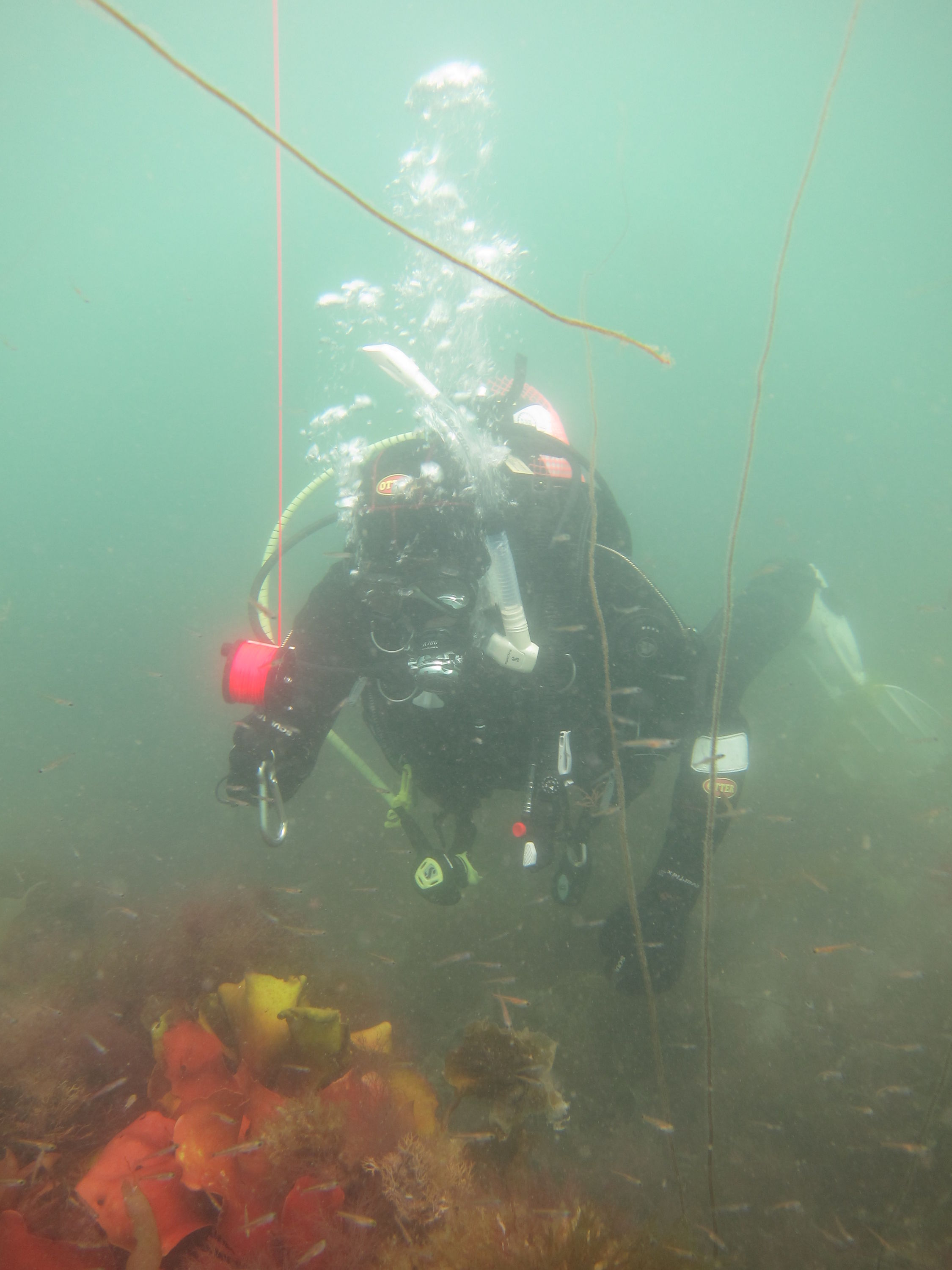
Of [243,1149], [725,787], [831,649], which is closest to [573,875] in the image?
[725,787]

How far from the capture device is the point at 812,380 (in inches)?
1363

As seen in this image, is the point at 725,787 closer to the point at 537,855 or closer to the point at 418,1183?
the point at 537,855

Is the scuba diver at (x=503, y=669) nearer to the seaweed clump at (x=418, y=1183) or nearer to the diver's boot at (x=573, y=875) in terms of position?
the diver's boot at (x=573, y=875)

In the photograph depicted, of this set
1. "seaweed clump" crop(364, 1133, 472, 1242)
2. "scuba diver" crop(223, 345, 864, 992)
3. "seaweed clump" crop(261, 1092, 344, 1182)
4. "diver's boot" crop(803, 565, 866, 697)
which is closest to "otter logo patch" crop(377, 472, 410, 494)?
"scuba diver" crop(223, 345, 864, 992)

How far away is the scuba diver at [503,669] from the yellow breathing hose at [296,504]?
7 centimetres

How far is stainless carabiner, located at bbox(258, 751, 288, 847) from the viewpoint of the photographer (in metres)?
3.14

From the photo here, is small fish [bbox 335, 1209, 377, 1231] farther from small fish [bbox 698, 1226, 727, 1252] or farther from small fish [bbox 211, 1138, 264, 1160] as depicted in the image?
small fish [bbox 698, 1226, 727, 1252]

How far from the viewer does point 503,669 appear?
12.3 feet

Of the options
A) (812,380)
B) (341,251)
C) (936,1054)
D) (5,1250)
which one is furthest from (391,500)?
(812,380)

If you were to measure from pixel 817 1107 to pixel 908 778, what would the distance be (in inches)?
201

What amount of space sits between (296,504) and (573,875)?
3.61m

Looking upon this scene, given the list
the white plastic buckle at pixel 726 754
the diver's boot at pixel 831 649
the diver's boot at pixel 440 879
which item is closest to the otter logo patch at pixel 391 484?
the diver's boot at pixel 440 879

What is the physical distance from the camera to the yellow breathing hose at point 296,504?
381 cm

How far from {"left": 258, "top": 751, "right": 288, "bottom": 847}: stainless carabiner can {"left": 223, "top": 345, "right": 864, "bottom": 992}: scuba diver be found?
0.08 ft
